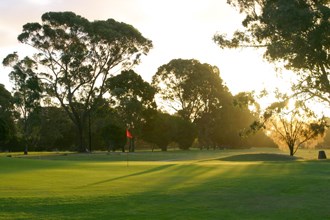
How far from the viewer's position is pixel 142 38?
3127 inches

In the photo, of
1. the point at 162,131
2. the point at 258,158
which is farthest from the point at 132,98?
the point at 258,158

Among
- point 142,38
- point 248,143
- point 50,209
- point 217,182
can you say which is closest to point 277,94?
point 217,182

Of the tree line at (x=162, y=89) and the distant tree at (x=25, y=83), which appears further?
the distant tree at (x=25, y=83)

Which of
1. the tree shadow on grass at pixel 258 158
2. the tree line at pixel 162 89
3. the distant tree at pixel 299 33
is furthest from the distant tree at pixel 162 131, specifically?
the distant tree at pixel 299 33

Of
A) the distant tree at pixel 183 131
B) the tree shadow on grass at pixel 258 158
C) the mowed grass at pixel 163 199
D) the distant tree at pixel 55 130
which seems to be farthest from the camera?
the distant tree at pixel 55 130

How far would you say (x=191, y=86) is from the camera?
99938 millimetres

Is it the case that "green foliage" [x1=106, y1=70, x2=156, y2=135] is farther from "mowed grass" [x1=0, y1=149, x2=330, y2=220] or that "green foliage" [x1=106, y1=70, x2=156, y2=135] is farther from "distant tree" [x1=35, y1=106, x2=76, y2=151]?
"mowed grass" [x1=0, y1=149, x2=330, y2=220]

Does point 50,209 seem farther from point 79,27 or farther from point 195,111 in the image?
point 195,111

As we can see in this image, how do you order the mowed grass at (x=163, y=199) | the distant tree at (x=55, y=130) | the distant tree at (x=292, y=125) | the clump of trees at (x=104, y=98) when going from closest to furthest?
the mowed grass at (x=163, y=199), the distant tree at (x=292, y=125), the clump of trees at (x=104, y=98), the distant tree at (x=55, y=130)

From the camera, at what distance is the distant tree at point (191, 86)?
100 m

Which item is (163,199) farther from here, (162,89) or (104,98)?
(162,89)

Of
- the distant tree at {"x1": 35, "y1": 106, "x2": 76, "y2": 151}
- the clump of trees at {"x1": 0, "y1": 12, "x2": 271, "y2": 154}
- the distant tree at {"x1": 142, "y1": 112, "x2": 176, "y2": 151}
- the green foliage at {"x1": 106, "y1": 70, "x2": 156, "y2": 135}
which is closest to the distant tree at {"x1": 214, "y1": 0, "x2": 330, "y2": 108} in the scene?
the clump of trees at {"x1": 0, "y1": 12, "x2": 271, "y2": 154}

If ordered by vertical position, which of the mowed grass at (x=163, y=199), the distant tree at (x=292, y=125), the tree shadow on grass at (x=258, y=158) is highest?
the distant tree at (x=292, y=125)

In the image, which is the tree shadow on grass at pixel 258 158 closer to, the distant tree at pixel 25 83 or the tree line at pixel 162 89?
the tree line at pixel 162 89
